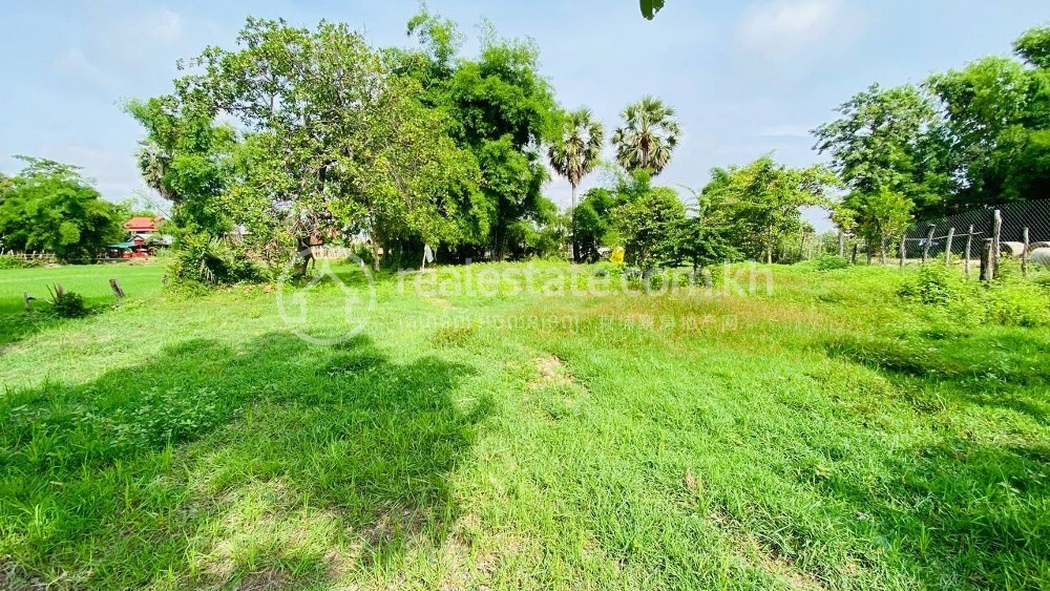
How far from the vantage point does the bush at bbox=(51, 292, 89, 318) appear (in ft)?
20.8

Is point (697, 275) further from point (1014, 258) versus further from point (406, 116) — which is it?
point (406, 116)

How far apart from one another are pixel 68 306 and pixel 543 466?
944 cm

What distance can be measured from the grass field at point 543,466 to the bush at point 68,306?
3195 mm

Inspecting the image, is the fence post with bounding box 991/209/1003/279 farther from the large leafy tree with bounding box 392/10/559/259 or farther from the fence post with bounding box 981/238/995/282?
the large leafy tree with bounding box 392/10/559/259

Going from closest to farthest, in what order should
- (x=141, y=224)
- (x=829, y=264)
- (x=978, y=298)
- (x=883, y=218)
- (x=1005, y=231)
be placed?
1. (x=978, y=298)
2. (x=1005, y=231)
3. (x=829, y=264)
4. (x=883, y=218)
5. (x=141, y=224)

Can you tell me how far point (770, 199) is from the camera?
1385 centimetres

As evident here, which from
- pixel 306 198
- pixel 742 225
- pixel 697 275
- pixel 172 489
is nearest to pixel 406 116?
pixel 306 198

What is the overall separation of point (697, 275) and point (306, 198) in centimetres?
1021

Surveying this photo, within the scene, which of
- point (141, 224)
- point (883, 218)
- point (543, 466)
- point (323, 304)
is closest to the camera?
point (543, 466)

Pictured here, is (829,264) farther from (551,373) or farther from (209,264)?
(209,264)

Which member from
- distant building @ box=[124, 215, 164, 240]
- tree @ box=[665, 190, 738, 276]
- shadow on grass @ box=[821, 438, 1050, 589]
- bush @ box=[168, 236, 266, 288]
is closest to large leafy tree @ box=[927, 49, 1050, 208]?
tree @ box=[665, 190, 738, 276]

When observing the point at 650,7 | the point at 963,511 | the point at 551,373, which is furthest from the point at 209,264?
the point at 963,511

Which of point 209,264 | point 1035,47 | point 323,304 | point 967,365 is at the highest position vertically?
point 1035,47

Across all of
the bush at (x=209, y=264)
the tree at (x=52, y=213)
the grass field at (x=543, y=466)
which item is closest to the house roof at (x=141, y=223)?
the tree at (x=52, y=213)
